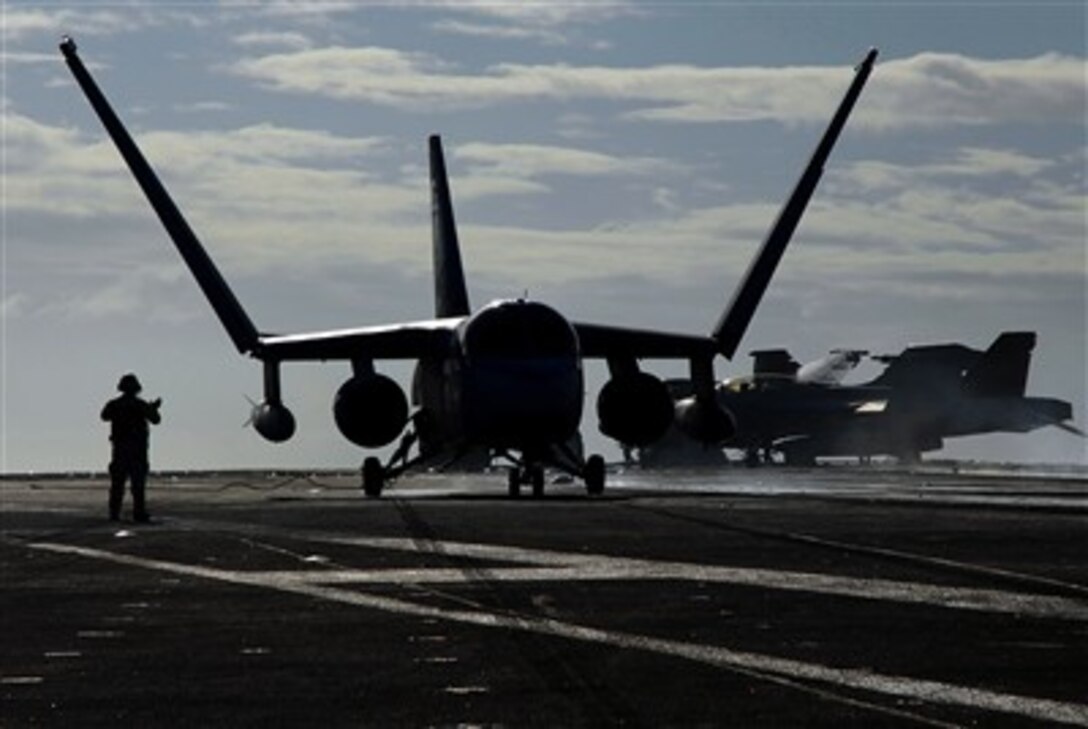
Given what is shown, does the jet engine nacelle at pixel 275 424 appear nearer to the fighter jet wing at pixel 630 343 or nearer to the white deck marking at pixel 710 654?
the fighter jet wing at pixel 630 343

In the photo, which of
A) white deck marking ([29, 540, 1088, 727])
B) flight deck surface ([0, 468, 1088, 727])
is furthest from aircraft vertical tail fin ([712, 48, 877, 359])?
white deck marking ([29, 540, 1088, 727])

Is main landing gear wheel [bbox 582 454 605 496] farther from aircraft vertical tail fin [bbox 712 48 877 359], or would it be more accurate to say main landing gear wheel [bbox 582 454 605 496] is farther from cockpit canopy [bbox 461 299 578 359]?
aircraft vertical tail fin [bbox 712 48 877 359]

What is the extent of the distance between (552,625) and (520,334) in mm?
31631

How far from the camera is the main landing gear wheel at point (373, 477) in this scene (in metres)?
52.0

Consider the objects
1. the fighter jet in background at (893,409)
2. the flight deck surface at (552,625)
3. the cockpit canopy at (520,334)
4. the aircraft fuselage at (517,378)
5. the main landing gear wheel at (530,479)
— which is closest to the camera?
the flight deck surface at (552,625)

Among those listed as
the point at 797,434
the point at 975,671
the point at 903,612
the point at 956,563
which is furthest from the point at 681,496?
Answer: the point at 797,434

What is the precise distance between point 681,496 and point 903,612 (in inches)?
1213

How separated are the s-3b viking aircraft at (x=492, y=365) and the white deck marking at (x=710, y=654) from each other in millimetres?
25325

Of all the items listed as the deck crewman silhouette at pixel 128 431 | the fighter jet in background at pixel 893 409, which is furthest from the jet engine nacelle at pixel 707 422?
the fighter jet in background at pixel 893 409

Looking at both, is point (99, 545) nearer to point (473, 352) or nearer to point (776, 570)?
point (776, 570)

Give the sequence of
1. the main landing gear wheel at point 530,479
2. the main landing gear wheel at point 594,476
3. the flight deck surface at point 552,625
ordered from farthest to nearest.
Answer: the main landing gear wheel at point 594,476 < the main landing gear wheel at point 530,479 < the flight deck surface at point 552,625

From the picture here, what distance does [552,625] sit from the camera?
52.3 ft

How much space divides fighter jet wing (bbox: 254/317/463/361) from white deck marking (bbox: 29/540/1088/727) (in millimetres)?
29979

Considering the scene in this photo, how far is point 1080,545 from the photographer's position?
25359 millimetres
